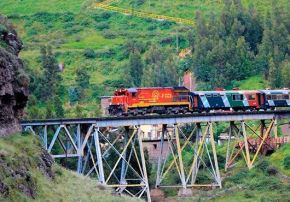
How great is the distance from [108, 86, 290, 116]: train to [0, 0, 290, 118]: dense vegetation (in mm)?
9475

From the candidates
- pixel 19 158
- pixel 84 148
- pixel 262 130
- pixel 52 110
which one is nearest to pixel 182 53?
pixel 52 110

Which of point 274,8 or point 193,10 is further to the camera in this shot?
point 193,10

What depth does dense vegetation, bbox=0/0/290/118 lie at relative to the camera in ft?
293

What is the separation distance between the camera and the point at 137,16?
4818 inches

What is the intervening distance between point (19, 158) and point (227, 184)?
22614mm

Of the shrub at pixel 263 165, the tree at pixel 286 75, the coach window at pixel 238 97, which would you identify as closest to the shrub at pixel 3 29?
the shrub at pixel 263 165

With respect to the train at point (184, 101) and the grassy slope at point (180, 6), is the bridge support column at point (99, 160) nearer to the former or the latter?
the train at point (184, 101)

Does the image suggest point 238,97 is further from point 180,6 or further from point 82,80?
point 180,6

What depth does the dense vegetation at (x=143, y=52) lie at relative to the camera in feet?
293

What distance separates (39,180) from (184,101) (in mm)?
25219

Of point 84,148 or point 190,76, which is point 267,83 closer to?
point 190,76

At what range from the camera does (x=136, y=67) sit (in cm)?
9725

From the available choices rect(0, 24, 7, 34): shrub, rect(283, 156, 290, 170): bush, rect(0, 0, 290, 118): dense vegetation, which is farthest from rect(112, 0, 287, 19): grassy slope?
rect(0, 24, 7, 34): shrub

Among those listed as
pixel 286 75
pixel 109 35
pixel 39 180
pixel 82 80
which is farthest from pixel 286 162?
pixel 109 35
